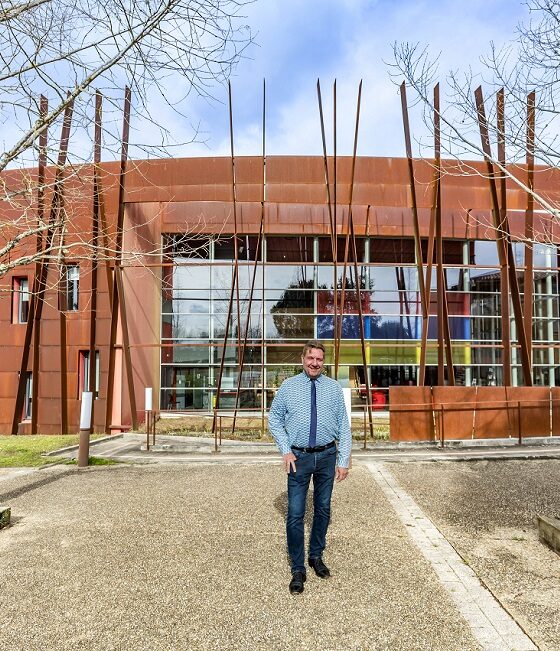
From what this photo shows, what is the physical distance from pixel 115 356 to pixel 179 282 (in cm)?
440

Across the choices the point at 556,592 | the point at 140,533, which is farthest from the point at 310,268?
the point at 556,592

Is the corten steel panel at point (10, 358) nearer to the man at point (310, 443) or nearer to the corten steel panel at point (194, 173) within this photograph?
the corten steel panel at point (194, 173)

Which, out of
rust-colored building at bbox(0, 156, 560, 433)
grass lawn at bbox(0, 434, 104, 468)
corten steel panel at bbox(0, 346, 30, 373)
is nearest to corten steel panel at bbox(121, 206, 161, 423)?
rust-colored building at bbox(0, 156, 560, 433)

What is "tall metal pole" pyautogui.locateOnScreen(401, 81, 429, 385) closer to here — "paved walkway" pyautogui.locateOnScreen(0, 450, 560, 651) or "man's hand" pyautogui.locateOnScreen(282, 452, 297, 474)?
"paved walkway" pyautogui.locateOnScreen(0, 450, 560, 651)

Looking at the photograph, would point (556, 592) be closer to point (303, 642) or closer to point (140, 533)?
point (303, 642)

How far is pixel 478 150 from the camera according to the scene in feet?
19.8

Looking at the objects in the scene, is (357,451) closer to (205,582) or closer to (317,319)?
(205,582)

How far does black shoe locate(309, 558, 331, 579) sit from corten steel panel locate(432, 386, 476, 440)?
379 inches

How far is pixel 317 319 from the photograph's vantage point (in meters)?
20.0

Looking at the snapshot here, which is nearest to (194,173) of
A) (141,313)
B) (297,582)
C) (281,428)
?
(141,313)

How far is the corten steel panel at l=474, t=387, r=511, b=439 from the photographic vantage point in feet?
42.7

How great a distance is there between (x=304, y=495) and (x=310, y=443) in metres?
0.39

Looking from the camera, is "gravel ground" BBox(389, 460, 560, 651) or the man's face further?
the man's face

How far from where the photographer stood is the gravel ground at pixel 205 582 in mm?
2973
